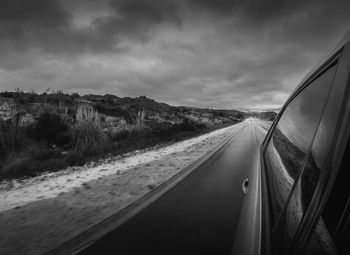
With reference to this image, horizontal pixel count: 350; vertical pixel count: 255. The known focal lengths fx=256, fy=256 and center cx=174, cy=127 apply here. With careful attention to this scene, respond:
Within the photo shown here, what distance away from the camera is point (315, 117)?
3.99 feet

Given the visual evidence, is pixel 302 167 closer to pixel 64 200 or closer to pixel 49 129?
pixel 64 200

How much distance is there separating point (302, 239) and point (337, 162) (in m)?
0.27

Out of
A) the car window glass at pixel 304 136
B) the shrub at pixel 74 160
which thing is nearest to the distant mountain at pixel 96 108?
the shrub at pixel 74 160

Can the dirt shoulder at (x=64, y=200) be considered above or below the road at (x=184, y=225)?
below

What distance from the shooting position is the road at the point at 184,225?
268cm

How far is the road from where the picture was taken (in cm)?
268

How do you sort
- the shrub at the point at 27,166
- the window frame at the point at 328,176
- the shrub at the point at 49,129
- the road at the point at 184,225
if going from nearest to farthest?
1. the window frame at the point at 328,176
2. the road at the point at 184,225
3. the shrub at the point at 27,166
4. the shrub at the point at 49,129

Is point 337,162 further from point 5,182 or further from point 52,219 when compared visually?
point 5,182

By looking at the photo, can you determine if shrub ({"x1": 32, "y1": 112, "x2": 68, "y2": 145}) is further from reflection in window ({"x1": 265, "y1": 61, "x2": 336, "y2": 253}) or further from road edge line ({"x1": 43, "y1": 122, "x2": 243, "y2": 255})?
reflection in window ({"x1": 265, "y1": 61, "x2": 336, "y2": 253})

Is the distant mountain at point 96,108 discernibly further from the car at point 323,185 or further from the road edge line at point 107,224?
the car at point 323,185

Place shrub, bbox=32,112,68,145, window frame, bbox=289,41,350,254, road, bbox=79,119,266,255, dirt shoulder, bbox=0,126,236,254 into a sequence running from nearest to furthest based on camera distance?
window frame, bbox=289,41,350,254, road, bbox=79,119,266,255, dirt shoulder, bbox=0,126,236,254, shrub, bbox=32,112,68,145

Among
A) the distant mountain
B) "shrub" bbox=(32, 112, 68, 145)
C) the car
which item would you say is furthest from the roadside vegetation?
the car

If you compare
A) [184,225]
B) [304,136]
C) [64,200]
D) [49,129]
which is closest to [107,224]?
[184,225]

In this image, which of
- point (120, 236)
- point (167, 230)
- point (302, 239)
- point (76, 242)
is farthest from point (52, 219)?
point (302, 239)
